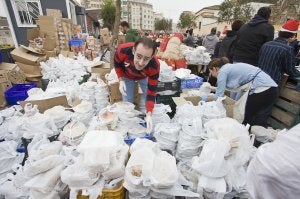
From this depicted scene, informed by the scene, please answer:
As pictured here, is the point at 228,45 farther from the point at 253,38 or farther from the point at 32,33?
the point at 32,33

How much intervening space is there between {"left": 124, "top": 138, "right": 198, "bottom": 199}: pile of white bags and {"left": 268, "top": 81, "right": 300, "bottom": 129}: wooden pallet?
94.5 inches

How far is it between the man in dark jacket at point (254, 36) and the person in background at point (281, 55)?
13.0 inches

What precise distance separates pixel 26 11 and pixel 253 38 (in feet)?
36.5

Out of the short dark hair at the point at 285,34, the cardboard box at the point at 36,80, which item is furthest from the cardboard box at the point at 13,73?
the short dark hair at the point at 285,34

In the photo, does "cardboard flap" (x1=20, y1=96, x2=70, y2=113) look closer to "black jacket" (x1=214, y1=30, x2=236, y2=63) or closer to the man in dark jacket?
the man in dark jacket

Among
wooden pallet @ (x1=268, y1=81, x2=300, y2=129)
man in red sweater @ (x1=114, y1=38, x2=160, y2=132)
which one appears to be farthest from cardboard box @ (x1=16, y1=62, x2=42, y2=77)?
wooden pallet @ (x1=268, y1=81, x2=300, y2=129)

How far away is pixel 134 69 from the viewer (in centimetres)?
244

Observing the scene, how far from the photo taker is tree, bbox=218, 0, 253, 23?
18719 mm

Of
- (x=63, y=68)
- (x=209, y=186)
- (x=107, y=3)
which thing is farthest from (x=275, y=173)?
(x=107, y=3)

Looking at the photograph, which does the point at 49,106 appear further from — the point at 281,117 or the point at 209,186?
the point at 281,117

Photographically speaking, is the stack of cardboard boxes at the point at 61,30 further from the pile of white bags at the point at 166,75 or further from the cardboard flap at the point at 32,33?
the pile of white bags at the point at 166,75

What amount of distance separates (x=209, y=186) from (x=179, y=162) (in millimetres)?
468

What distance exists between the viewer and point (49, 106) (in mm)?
2869

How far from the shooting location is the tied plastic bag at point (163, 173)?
131cm
